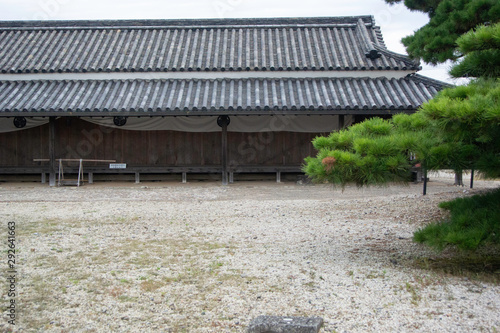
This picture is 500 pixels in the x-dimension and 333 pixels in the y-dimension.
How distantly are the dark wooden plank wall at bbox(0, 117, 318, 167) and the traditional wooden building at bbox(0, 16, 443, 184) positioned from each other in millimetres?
30

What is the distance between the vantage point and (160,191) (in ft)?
38.6

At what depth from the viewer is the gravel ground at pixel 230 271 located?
3715 millimetres

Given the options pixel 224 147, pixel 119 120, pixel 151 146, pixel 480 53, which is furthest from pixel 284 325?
pixel 119 120

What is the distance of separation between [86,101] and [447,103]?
1069cm

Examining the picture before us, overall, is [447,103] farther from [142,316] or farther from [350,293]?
[142,316]

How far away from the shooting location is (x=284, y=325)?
3330mm

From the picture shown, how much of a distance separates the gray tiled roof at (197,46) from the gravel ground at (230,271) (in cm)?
609

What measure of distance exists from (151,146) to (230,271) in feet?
32.0

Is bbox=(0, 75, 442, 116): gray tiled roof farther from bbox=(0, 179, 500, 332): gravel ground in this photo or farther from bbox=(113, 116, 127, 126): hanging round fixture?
bbox=(0, 179, 500, 332): gravel ground

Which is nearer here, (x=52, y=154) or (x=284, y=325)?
(x=284, y=325)

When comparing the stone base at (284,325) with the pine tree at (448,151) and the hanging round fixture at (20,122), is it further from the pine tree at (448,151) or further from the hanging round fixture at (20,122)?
the hanging round fixture at (20,122)

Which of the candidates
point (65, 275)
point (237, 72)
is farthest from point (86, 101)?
point (65, 275)

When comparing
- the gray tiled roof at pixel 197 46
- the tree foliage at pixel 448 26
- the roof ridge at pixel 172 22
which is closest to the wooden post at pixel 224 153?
the gray tiled roof at pixel 197 46

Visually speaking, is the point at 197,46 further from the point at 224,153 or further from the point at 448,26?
the point at 448,26
